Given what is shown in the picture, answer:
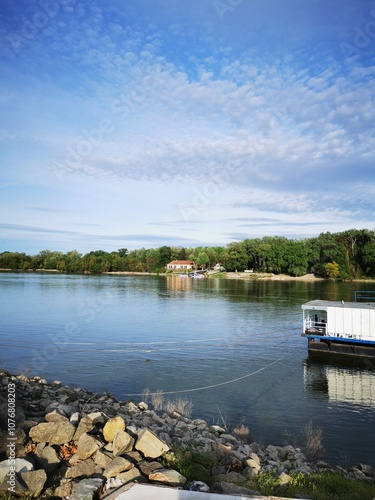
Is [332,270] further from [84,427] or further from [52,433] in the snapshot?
[52,433]

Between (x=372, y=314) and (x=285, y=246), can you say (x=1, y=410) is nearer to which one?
(x=372, y=314)

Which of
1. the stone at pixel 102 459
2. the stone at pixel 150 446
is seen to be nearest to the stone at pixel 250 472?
the stone at pixel 150 446

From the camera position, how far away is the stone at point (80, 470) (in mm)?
8883

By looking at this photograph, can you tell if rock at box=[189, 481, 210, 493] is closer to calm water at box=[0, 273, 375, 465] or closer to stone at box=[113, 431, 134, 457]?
stone at box=[113, 431, 134, 457]

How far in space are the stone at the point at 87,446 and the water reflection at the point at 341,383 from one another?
55.7 ft

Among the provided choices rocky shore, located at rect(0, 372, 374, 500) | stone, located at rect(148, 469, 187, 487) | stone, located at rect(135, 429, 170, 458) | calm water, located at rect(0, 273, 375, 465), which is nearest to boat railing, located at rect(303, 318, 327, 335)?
calm water, located at rect(0, 273, 375, 465)

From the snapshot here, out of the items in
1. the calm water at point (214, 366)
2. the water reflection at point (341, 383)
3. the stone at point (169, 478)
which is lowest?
the water reflection at point (341, 383)

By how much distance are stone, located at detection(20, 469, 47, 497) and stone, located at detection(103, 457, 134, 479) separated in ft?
4.12

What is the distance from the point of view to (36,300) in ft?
214

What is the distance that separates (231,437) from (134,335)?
25773 millimetres

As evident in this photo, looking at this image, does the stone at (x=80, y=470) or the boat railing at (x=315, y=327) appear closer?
the stone at (x=80, y=470)

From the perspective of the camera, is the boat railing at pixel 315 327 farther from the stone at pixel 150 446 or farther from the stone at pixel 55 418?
the stone at pixel 55 418

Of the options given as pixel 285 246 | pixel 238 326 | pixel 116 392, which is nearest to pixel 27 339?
pixel 116 392

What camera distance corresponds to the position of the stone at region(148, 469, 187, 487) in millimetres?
8695
